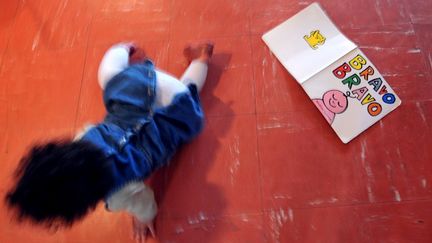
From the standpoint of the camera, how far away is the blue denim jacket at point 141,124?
2.31 feet

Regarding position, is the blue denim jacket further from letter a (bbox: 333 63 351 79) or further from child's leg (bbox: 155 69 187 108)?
letter a (bbox: 333 63 351 79)

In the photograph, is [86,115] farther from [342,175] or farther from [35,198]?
[342,175]

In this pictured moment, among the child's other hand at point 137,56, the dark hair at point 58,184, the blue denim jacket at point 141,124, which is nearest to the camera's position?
the dark hair at point 58,184

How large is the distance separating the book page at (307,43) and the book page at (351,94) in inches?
1.0

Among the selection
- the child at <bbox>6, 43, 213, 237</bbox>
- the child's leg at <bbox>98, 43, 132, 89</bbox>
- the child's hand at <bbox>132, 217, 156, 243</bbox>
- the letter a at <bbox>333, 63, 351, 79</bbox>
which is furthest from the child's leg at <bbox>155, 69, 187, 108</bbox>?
the letter a at <bbox>333, 63, 351, 79</bbox>

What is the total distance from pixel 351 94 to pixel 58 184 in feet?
2.41

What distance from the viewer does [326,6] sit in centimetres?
112

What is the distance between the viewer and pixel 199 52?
3.48 ft

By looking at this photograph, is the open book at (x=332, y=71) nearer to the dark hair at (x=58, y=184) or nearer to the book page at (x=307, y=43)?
the book page at (x=307, y=43)

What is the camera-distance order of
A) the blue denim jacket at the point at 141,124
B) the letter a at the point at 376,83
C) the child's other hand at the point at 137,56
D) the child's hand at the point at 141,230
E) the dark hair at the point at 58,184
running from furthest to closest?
the child's other hand at the point at 137,56
the letter a at the point at 376,83
the child's hand at the point at 141,230
the blue denim jacket at the point at 141,124
the dark hair at the point at 58,184

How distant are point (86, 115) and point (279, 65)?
543 millimetres

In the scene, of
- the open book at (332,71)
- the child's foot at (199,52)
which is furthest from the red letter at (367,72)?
the child's foot at (199,52)

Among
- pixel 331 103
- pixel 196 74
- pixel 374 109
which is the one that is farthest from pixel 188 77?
pixel 374 109

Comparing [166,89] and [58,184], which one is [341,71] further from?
[58,184]
